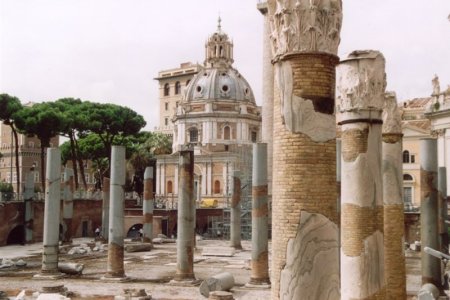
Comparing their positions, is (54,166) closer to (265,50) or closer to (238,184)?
(238,184)

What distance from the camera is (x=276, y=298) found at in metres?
8.36

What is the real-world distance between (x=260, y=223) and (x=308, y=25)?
1175cm

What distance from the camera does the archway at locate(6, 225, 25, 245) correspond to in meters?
35.2

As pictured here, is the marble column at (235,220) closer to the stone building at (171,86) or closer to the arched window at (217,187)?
the arched window at (217,187)

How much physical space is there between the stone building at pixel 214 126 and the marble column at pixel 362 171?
49144 mm

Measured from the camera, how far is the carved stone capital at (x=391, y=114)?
1251 centimetres

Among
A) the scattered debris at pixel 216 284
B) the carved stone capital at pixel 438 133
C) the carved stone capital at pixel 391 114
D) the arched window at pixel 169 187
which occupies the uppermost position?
the carved stone capital at pixel 438 133

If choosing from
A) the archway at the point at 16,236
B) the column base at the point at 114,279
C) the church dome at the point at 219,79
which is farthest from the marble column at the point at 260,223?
the church dome at the point at 219,79

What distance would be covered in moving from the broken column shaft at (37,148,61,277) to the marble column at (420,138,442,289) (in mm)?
12157

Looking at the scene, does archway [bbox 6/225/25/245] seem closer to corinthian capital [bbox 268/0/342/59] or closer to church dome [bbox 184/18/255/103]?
corinthian capital [bbox 268/0/342/59]

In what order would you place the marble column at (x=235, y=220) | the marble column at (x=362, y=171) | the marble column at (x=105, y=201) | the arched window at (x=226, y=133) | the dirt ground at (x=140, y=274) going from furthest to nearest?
1. the arched window at (x=226, y=133)
2. the marble column at (x=105, y=201)
3. the marble column at (x=235, y=220)
4. the dirt ground at (x=140, y=274)
5. the marble column at (x=362, y=171)

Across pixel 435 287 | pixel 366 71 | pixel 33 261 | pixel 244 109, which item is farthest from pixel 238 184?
pixel 244 109

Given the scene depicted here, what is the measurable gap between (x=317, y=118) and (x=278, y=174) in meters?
0.99

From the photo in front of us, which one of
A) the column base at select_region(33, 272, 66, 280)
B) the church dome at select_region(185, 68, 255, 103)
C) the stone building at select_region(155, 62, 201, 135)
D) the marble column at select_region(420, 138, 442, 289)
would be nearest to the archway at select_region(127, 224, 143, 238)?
the church dome at select_region(185, 68, 255, 103)
